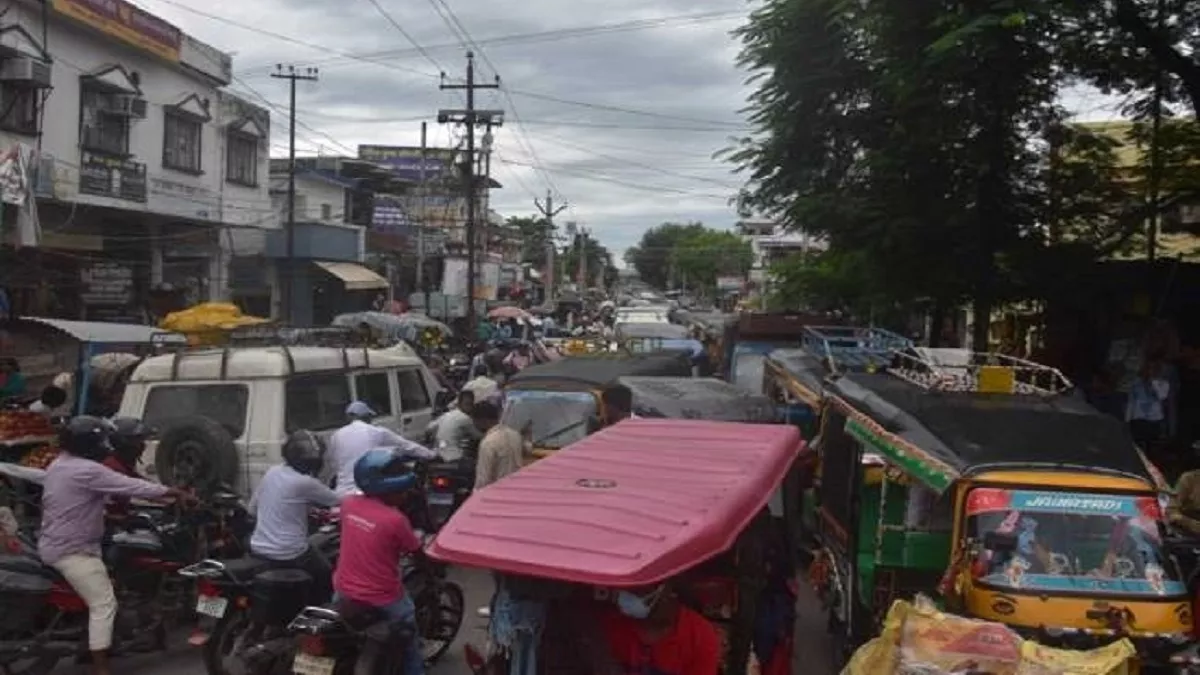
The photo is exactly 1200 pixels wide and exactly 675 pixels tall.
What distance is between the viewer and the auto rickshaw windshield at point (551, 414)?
1212 centimetres

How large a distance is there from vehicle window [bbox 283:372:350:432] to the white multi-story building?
1021cm

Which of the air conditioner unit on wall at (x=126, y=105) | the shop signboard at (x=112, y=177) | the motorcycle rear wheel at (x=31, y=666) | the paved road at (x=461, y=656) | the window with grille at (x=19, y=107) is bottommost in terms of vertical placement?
the paved road at (x=461, y=656)

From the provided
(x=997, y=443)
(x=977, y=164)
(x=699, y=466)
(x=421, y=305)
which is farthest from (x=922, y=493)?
(x=421, y=305)

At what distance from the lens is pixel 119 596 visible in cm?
753

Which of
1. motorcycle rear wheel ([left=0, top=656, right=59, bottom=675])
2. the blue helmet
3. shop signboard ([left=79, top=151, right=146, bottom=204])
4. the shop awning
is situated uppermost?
shop signboard ([left=79, top=151, right=146, bottom=204])

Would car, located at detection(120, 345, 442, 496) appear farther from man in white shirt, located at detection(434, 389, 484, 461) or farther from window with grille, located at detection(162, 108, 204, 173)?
window with grille, located at detection(162, 108, 204, 173)

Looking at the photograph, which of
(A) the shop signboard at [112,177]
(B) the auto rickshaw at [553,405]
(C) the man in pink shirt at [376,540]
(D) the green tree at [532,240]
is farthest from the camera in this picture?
(D) the green tree at [532,240]

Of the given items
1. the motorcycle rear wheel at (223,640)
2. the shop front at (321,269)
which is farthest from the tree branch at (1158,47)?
the shop front at (321,269)

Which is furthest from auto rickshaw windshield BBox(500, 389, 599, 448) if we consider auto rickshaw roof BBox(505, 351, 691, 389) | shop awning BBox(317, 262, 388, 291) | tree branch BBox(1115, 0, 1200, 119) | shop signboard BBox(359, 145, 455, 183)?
shop signboard BBox(359, 145, 455, 183)

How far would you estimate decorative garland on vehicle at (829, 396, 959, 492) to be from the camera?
6816mm

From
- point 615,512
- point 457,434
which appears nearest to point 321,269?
point 457,434

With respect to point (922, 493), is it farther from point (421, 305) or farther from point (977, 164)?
point (421, 305)

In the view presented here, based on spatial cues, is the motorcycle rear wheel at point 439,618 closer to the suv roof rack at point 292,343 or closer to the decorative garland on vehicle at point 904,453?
the decorative garland on vehicle at point 904,453

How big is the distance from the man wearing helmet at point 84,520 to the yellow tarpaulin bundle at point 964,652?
13.7 ft
